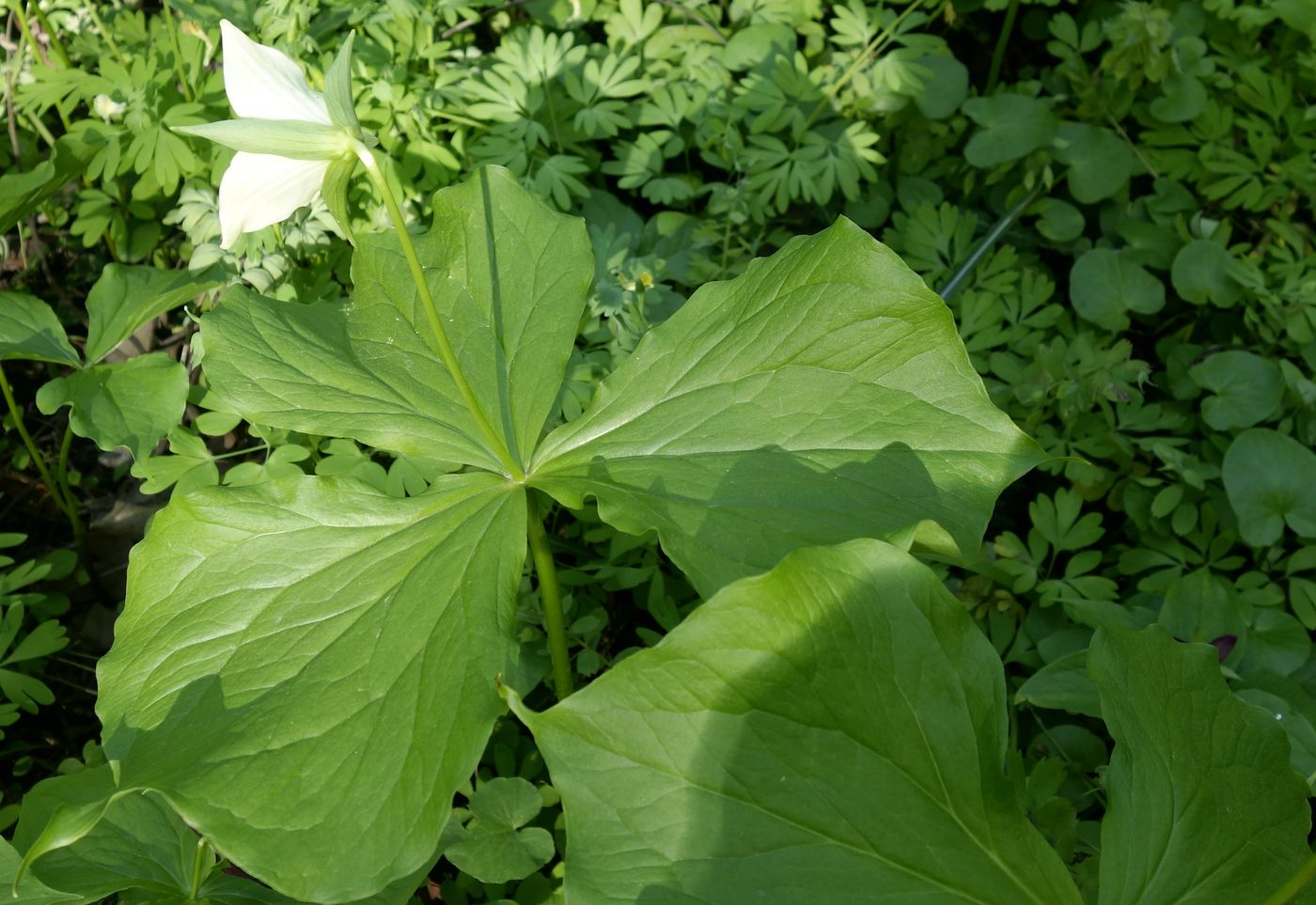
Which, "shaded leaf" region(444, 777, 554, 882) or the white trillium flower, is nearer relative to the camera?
the white trillium flower

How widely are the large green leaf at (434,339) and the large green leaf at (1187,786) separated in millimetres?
904

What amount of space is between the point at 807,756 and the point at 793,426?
0.52 meters

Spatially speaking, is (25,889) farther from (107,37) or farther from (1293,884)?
(107,37)

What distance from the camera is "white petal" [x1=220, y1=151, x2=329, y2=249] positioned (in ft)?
4.67

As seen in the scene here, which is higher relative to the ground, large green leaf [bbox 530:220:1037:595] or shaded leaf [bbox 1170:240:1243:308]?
large green leaf [bbox 530:220:1037:595]

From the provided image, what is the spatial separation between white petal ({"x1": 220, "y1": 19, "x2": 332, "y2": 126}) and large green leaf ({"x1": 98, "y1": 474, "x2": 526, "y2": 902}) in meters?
0.50

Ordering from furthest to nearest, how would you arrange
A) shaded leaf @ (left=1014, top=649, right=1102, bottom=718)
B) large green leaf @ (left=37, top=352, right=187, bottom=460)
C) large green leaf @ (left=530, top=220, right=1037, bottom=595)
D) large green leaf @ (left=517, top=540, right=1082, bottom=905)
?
large green leaf @ (left=37, top=352, right=187, bottom=460) < shaded leaf @ (left=1014, top=649, right=1102, bottom=718) < large green leaf @ (left=530, top=220, right=1037, bottom=595) < large green leaf @ (left=517, top=540, right=1082, bottom=905)

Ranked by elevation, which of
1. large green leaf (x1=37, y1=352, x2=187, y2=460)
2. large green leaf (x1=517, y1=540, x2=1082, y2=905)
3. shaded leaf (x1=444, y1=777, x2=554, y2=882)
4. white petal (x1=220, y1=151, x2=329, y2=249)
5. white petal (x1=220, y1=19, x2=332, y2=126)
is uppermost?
white petal (x1=220, y1=19, x2=332, y2=126)

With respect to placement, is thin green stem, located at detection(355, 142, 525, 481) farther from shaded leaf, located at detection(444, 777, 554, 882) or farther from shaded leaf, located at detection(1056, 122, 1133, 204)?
shaded leaf, located at detection(1056, 122, 1133, 204)

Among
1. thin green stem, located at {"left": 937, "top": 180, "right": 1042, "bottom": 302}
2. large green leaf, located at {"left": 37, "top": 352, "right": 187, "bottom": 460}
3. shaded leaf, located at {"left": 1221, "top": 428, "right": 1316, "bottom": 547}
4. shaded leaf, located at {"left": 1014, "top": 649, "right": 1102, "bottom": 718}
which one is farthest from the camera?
thin green stem, located at {"left": 937, "top": 180, "right": 1042, "bottom": 302}

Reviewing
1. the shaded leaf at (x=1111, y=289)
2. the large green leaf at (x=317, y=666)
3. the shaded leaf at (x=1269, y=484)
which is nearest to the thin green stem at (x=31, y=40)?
the large green leaf at (x=317, y=666)

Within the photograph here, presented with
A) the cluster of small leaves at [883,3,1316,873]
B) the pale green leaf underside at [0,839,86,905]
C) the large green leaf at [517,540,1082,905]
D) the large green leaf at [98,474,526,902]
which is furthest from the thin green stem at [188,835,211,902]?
the cluster of small leaves at [883,3,1316,873]

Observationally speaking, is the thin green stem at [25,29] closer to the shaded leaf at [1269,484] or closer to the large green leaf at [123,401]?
the large green leaf at [123,401]

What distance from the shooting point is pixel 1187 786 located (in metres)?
1.20
